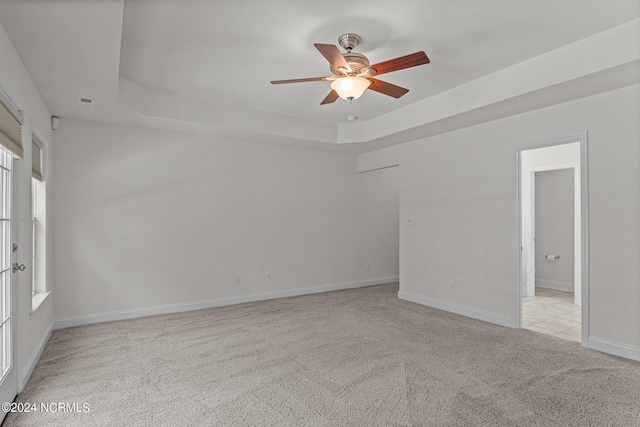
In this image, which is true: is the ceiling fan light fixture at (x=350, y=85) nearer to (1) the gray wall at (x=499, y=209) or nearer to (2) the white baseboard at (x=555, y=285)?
(1) the gray wall at (x=499, y=209)

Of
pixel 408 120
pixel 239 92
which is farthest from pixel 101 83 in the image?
pixel 408 120

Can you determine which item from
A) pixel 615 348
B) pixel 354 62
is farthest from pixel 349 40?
pixel 615 348

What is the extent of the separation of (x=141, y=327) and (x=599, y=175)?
16.6ft

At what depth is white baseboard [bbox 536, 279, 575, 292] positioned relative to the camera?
254 inches

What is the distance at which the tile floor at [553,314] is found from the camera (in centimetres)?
413

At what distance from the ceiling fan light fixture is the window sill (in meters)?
3.16

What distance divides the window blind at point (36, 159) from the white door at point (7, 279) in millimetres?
692

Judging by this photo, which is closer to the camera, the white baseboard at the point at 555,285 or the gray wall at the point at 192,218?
the gray wall at the point at 192,218

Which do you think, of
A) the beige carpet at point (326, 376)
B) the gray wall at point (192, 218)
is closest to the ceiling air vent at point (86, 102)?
the gray wall at point (192, 218)

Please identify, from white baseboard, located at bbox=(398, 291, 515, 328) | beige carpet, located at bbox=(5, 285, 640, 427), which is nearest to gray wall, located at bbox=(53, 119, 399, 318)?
beige carpet, located at bbox=(5, 285, 640, 427)

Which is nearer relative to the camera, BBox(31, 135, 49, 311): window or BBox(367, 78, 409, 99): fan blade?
BBox(367, 78, 409, 99): fan blade

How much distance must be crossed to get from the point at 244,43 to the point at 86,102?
1.89 metres

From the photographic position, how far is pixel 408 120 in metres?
4.84

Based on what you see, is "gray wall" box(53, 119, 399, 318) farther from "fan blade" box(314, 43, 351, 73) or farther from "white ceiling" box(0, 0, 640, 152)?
"fan blade" box(314, 43, 351, 73)
